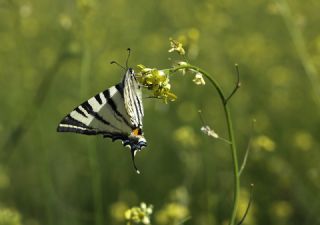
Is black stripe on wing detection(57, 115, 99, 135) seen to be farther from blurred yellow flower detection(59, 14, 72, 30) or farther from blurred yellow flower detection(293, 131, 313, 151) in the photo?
blurred yellow flower detection(293, 131, 313, 151)

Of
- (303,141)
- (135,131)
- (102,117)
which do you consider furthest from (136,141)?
(303,141)

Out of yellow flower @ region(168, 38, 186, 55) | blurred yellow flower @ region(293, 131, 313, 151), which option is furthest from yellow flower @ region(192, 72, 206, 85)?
blurred yellow flower @ region(293, 131, 313, 151)

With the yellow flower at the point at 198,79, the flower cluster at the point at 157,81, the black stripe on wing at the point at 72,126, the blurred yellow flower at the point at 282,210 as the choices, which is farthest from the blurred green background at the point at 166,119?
the yellow flower at the point at 198,79

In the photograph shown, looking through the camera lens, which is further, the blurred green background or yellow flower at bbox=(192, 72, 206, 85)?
the blurred green background

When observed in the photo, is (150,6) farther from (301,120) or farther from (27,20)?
(301,120)

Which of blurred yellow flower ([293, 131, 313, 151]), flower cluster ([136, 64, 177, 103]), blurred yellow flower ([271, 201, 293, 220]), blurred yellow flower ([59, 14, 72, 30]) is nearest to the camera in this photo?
flower cluster ([136, 64, 177, 103])

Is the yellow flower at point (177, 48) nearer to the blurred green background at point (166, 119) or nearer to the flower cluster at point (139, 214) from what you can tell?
the flower cluster at point (139, 214)
